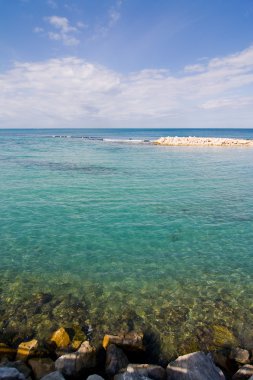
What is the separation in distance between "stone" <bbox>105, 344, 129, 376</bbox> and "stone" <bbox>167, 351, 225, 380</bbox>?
1.17 metres

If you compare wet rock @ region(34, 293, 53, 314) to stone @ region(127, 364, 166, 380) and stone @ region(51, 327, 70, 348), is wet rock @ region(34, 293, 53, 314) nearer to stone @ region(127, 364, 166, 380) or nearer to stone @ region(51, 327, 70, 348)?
stone @ region(51, 327, 70, 348)

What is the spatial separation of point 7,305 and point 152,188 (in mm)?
17592

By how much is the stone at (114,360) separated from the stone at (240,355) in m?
2.95

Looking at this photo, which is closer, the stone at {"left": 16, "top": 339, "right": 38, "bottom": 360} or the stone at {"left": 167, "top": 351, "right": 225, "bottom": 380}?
the stone at {"left": 167, "top": 351, "right": 225, "bottom": 380}

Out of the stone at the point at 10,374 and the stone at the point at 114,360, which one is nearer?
the stone at the point at 10,374

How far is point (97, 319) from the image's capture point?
30.9 feet

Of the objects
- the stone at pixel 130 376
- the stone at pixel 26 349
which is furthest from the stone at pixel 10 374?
the stone at pixel 130 376

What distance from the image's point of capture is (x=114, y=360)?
296 inches

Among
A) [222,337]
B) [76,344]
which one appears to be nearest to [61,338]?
[76,344]

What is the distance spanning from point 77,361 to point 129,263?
5.75 m

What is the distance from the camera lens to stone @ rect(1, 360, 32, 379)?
7.22m

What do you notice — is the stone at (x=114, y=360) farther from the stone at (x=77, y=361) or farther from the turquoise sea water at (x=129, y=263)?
the turquoise sea water at (x=129, y=263)

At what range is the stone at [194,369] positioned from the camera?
6.81 meters

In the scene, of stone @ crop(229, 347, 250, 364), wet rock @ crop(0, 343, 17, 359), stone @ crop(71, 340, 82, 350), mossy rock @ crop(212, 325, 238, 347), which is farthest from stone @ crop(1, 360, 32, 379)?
stone @ crop(229, 347, 250, 364)
